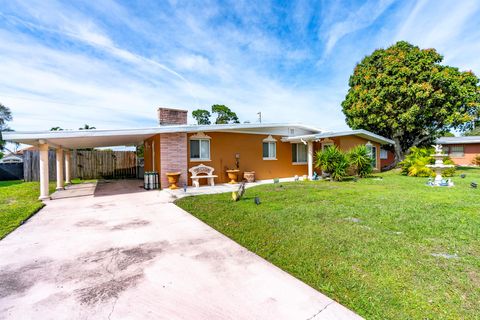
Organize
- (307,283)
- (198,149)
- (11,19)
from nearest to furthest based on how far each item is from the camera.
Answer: (307,283) < (11,19) < (198,149)

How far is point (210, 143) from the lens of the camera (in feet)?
36.6

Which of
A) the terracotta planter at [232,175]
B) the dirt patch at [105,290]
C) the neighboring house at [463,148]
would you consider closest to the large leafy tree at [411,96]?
the neighboring house at [463,148]

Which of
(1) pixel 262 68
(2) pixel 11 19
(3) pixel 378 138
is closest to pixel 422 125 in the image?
(3) pixel 378 138

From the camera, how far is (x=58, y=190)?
33.8ft

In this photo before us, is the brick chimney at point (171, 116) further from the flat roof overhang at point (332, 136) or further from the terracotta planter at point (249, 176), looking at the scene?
the flat roof overhang at point (332, 136)

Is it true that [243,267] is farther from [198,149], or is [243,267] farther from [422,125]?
[422,125]

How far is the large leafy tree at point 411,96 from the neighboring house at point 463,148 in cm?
883

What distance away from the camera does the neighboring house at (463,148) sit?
76.8ft

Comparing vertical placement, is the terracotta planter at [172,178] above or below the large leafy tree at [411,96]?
below

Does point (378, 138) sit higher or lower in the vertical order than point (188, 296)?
higher

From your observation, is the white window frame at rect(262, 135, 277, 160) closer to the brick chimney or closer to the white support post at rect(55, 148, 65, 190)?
the brick chimney

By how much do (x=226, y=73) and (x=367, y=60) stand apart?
1188 centimetres

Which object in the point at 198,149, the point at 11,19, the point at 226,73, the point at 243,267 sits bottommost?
the point at 243,267

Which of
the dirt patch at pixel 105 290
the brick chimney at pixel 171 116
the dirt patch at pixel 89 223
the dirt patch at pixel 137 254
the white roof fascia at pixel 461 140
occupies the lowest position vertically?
the dirt patch at pixel 137 254
